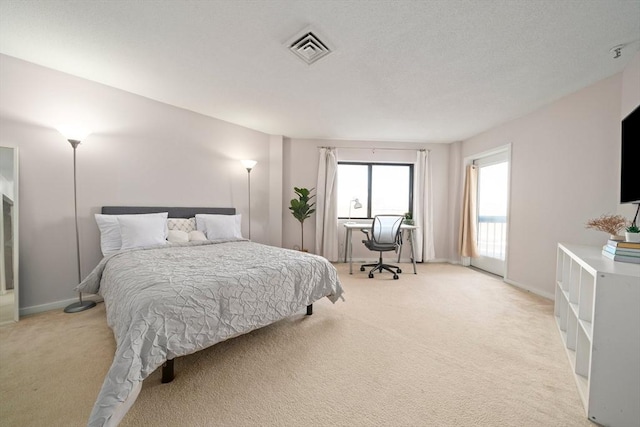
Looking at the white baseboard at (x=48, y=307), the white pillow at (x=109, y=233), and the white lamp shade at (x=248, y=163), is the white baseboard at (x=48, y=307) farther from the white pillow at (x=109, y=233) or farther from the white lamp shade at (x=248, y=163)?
the white lamp shade at (x=248, y=163)

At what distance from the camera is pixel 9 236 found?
225 cm

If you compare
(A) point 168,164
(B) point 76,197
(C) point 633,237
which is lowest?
(C) point 633,237

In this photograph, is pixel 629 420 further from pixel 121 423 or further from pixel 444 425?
pixel 121 423

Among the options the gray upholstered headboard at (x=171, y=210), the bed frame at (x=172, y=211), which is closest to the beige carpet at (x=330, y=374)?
the bed frame at (x=172, y=211)

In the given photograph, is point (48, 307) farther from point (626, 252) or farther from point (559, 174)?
point (559, 174)

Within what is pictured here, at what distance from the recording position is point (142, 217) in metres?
2.78

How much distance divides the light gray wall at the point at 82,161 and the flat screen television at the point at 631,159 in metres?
4.45

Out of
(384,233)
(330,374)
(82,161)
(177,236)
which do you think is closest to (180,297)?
(330,374)

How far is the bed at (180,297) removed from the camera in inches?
46.3

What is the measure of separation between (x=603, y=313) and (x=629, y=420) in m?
0.49

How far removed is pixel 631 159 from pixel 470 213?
254 cm

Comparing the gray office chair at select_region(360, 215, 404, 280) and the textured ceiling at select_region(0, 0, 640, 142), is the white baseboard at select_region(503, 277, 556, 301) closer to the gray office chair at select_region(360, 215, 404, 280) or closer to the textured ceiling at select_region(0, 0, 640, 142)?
the gray office chair at select_region(360, 215, 404, 280)

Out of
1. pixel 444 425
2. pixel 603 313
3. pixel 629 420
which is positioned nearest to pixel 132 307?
pixel 444 425

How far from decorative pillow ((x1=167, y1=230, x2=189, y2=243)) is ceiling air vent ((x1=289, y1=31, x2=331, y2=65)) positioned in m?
2.38
